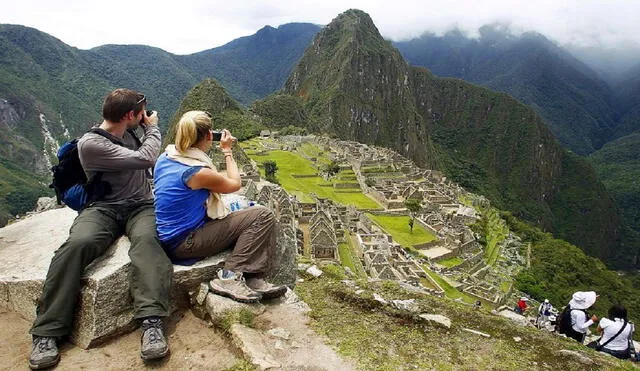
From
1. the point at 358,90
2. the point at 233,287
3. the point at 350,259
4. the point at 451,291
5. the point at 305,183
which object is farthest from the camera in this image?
the point at 358,90

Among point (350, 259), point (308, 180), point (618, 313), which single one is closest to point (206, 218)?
point (618, 313)

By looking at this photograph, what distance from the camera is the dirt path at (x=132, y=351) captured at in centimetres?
401

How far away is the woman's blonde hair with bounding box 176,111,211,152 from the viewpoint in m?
4.81

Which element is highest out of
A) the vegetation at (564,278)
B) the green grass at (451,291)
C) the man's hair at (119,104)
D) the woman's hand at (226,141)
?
the man's hair at (119,104)

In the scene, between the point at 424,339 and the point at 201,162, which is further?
the point at 201,162

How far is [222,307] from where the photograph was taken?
15.1 ft

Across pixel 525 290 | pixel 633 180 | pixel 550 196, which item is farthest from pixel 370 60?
pixel 525 290

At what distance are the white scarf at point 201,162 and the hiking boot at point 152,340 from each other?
4.45 feet

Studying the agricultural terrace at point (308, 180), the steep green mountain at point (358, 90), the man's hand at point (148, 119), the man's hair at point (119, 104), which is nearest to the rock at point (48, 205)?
the man's hand at point (148, 119)

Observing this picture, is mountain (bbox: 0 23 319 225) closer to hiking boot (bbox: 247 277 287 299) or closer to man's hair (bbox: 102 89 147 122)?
man's hair (bbox: 102 89 147 122)

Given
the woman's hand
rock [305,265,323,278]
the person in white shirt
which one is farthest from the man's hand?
the person in white shirt

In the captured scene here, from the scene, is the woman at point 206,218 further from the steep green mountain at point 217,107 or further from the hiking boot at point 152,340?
the steep green mountain at point 217,107

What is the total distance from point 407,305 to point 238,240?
233cm

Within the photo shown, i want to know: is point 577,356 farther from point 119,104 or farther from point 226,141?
point 119,104
